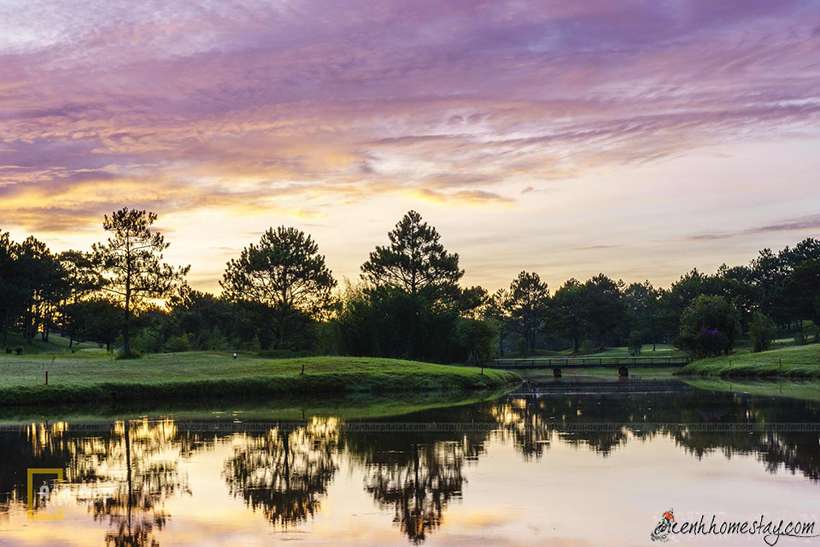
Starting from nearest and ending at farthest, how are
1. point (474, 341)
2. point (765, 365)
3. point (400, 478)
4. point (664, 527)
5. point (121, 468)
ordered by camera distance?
point (664, 527), point (400, 478), point (121, 468), point (765, 365), point (474, 341)

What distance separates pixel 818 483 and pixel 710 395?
3996 centimetres

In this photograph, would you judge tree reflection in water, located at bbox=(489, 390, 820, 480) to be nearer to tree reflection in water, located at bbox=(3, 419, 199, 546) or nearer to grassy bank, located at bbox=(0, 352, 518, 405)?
tree reflection in water, located at bbox=(3, 419, 199, 546)

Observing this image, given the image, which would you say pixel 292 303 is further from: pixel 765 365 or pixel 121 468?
pixel 121 468

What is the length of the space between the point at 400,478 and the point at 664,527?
8429 mm

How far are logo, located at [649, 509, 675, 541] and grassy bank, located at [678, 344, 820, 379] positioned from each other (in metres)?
70.8

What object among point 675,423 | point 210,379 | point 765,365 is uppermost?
point 210,379

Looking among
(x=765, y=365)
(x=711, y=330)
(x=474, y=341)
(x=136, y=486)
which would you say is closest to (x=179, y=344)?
(x=474, y=341)

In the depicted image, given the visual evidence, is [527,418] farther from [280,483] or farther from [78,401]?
[78,401]

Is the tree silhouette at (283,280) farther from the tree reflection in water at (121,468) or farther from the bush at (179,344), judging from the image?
the tree reflection in water at (121,468)

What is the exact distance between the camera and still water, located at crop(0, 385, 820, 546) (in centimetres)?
1716

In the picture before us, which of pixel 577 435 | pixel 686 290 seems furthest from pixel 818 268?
pixel 577 435

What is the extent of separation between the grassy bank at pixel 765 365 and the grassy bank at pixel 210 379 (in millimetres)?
26920

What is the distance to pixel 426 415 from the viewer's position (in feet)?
143

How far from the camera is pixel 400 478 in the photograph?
23.5 metres
